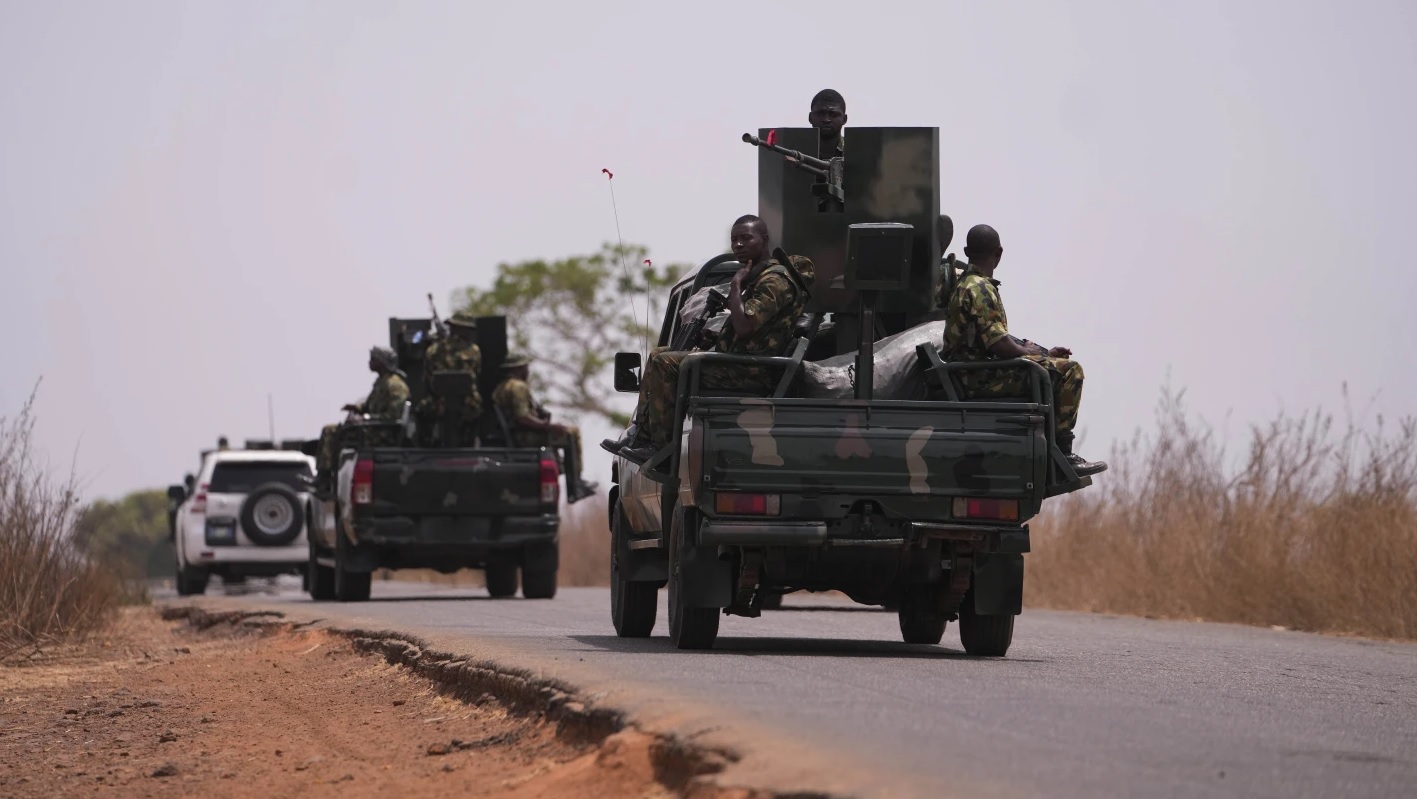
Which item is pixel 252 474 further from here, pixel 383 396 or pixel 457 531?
pixel 457 531

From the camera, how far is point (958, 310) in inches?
451

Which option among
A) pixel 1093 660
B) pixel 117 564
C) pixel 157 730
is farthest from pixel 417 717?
pixel 117 564

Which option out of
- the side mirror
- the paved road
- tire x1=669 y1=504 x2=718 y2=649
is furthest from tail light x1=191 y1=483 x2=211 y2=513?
tire x1=669 y1=504 x2=718 y2=649

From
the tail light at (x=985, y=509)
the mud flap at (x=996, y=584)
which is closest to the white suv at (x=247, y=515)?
the mud flap at (x=996, y=584)

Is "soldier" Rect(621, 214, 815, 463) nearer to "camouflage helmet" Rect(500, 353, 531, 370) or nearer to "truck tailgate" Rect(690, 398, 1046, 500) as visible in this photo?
"truck tailgate" Rect(690, 398, 1046, 500)

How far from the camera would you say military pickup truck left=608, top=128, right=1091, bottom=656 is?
10867mm

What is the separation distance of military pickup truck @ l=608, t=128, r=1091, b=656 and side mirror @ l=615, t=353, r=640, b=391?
4.33 feet

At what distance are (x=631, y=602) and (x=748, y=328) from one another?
2618 millimetres

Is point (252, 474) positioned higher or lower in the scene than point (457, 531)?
higher

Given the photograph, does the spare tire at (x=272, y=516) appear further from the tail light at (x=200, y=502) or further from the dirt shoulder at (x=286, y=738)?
the dirt shoulder at (x=286, y=738)

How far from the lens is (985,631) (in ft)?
39.2

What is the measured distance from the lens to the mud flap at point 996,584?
11594 mm

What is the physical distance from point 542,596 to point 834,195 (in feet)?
35.7

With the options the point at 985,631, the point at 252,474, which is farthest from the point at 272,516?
the point at 985,631
